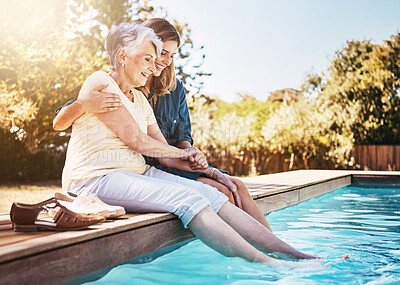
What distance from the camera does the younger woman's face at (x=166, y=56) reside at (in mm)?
3131

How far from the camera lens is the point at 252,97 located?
2341 inches

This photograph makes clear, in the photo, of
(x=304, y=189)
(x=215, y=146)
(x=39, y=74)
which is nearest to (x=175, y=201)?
(x=304, y=189)

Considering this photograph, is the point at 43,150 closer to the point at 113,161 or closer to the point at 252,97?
the point at 113,161

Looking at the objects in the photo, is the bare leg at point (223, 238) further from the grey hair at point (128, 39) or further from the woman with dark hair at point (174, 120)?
the grey hair at point (128, 39)

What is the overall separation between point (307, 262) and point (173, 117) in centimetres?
150

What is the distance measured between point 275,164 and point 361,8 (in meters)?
20.8

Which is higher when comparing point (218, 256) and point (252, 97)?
point (252, 97)

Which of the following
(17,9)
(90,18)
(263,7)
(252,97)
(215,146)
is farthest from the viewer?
(252,97)

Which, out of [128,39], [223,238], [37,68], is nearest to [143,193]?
[223,238]

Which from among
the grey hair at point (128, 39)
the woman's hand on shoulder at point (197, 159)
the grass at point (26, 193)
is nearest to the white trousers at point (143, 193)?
the woman's hand on shoulder at point (197, 159)

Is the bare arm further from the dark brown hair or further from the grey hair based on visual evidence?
the dark brown hair

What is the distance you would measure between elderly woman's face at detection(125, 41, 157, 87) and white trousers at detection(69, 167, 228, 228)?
576 millimetres

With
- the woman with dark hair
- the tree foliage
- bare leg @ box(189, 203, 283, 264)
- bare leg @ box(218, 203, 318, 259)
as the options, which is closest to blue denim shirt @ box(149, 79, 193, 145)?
the woman with dark hair

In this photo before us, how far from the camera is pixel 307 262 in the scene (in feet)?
8.09
